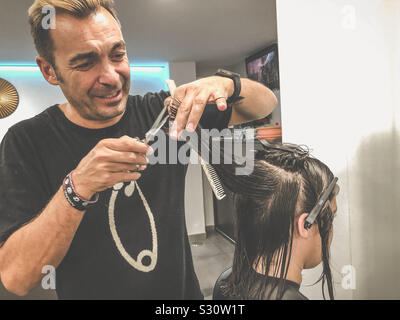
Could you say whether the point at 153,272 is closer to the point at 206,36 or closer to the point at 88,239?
the point at 88,239

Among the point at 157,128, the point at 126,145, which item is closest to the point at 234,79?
the point at 157,128

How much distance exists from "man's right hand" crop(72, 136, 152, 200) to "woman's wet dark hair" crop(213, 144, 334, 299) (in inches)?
11.8

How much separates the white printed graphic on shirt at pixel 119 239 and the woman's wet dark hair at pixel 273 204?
0.26 metres

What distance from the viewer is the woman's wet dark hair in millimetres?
792

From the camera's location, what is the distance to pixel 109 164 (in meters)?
0.61

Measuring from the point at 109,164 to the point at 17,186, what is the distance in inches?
11.6

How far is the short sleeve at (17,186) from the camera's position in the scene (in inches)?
26.5

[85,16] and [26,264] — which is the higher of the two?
[85,16]

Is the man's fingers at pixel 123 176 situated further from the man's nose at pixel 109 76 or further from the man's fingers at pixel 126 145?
the man's nose at pixel 109 76

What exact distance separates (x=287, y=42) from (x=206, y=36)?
328 mm

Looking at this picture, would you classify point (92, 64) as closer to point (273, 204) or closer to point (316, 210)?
point (273, 204)

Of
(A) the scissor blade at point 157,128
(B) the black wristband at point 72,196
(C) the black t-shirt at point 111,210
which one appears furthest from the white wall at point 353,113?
(B) the black wristband at point 72,196
